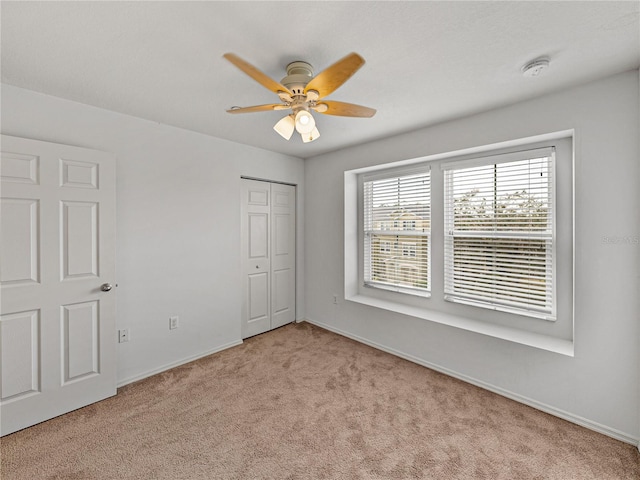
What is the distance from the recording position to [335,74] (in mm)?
1463

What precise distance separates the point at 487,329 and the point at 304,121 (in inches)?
95.3

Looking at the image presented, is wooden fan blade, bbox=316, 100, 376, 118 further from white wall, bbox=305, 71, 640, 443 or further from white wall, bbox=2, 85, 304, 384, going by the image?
white wall, bbox=2, 85, 304, 384

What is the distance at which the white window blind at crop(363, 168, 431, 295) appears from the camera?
3.28 metres

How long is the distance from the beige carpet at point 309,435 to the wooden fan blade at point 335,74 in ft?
7.26

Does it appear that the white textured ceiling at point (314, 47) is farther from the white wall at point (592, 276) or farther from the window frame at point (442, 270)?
the window frame at point (442, 270)

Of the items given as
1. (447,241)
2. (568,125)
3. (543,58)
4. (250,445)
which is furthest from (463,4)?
(250,445)

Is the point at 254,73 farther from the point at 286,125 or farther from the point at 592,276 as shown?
the point at 592,276

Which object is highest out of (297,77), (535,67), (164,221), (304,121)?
(535,67)

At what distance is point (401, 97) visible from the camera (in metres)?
2.24

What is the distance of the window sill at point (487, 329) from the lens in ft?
7.44

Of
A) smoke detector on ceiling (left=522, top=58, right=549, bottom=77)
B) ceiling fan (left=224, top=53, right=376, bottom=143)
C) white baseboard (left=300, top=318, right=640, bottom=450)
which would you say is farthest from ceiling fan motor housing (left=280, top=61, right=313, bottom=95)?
white baseboard (left=300, top=318, right=640, bottom=450)

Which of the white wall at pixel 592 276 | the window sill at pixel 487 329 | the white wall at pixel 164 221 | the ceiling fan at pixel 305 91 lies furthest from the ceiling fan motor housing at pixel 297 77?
the window sill at pixel 487 329

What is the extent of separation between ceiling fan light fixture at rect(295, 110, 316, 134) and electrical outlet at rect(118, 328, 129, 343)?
241 centimetres

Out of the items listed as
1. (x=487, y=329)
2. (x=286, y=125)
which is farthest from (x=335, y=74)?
(x=487, y=329)
